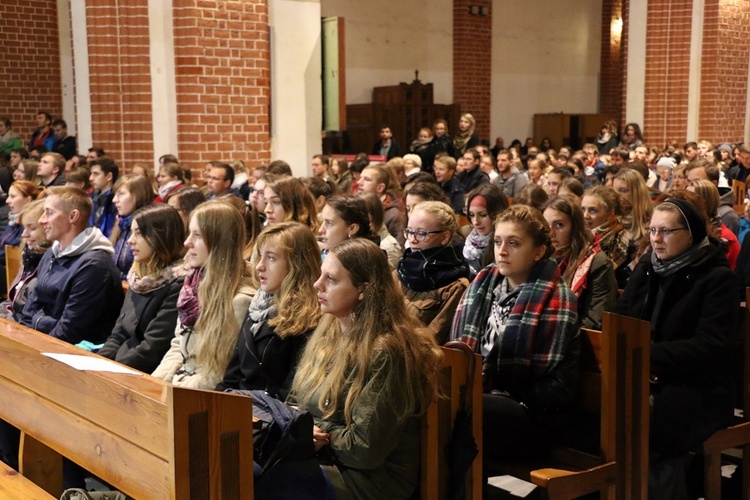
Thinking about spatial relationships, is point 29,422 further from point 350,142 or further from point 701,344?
point 350,142

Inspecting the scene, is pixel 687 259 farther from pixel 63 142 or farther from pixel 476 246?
pixel 63 142

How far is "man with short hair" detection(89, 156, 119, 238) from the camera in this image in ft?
28.0

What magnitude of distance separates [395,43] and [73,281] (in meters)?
15.2

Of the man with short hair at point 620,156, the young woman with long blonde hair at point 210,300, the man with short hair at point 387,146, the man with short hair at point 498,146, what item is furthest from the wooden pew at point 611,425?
the man with short hair at point 498,146

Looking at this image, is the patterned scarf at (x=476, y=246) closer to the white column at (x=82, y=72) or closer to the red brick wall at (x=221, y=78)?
the red brick wall at (x=221, y=78)

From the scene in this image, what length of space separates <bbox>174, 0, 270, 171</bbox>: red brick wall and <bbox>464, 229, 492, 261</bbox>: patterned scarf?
4.85 m

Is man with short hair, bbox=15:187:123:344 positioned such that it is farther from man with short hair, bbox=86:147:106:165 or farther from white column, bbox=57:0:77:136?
white column, bbox=57:0:77:136

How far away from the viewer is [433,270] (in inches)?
178

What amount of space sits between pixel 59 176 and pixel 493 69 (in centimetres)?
1366

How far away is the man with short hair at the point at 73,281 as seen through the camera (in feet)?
16.7

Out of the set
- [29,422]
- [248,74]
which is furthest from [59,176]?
[29,422]

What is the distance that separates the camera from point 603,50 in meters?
23.6

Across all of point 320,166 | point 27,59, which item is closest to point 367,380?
point 320,166

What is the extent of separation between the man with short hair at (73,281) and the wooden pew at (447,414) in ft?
8.23
